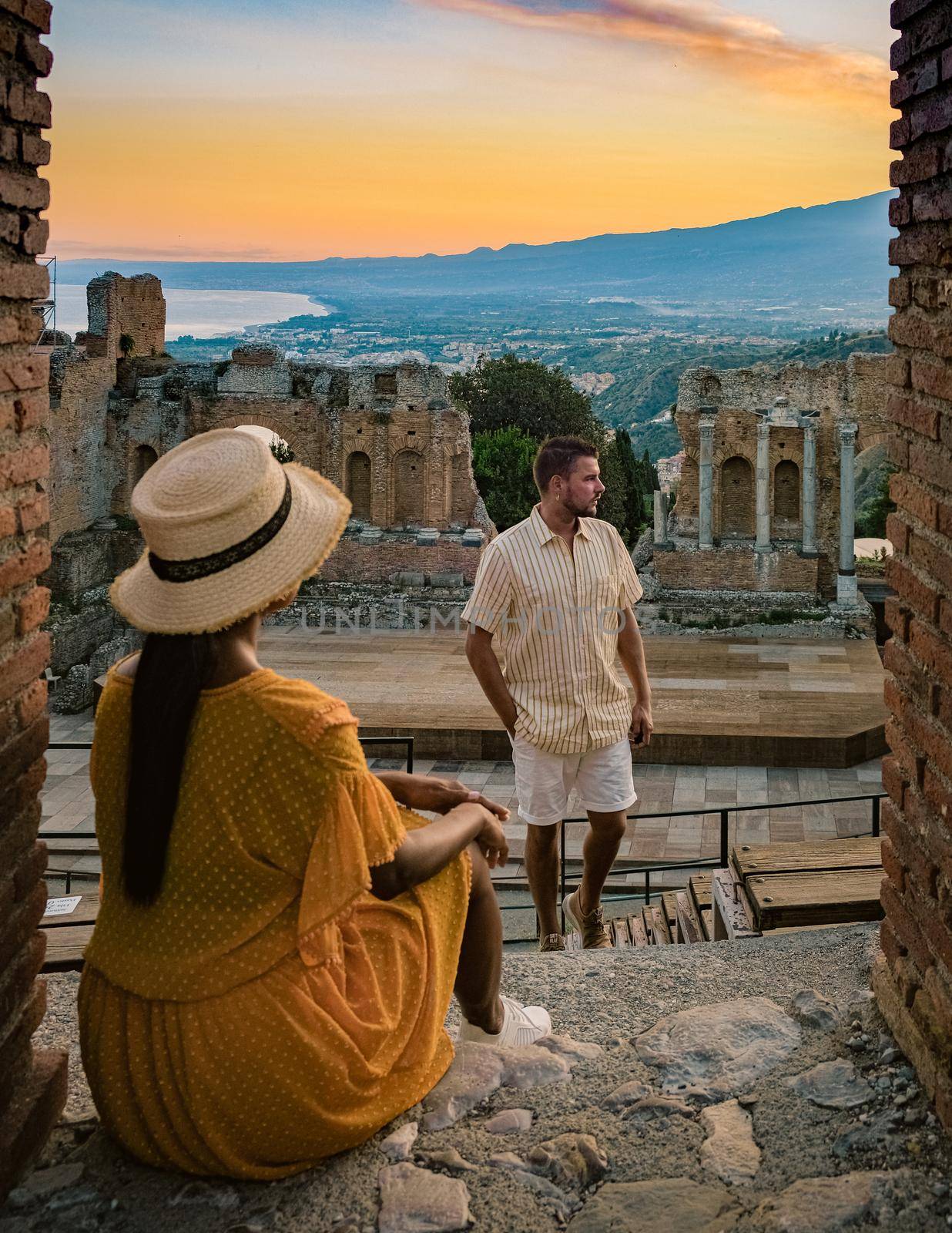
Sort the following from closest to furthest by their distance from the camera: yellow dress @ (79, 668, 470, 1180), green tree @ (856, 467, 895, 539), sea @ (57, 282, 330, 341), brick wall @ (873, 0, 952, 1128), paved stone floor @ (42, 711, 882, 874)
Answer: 1. yellow dress @ (79, 668, 470, 1180)
2. brick wall @ (873, 0, 952, 1128)
3. paved stone floor @ (42, 711, 882, 874)
4. green tree @ (856, 467, 895, 539)
5. sea @ (57, 282, 330, 341)

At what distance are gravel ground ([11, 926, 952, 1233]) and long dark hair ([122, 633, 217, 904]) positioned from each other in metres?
0.82

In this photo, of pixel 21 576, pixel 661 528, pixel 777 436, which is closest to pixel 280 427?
pixel 661 528

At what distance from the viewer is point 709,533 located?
25.0 metres

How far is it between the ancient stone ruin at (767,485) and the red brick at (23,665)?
2003 centimetres

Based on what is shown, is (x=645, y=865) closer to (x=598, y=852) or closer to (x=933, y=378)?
(x=598, y=852)

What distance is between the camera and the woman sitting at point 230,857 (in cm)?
321

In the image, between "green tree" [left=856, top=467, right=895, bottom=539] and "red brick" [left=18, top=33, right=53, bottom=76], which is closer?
"red brick" [left=18, top=33, right=53, bottom=76]

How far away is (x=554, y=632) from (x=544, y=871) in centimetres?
106

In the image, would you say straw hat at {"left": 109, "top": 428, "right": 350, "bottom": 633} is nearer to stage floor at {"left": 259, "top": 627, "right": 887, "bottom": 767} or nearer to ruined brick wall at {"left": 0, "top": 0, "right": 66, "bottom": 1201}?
ruined brick wall at {"left": 0, "top": 0, "right": 66, "bottom": 1201}

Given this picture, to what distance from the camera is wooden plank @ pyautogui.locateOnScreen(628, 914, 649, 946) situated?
8.28 metres

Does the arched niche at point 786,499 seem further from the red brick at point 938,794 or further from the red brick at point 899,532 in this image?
the red brick at point 938,794

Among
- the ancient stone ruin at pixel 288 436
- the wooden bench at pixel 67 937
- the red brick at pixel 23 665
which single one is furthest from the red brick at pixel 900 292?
the ancient stone ruin at pixel 288 436

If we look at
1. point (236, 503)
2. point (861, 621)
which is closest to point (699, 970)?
point (236, 503)

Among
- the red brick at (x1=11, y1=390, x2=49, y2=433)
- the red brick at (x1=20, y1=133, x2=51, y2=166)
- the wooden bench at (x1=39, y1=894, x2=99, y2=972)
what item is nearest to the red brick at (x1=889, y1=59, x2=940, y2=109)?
the red brick at (x1=20, y1=133, x2=51, y2=166)
